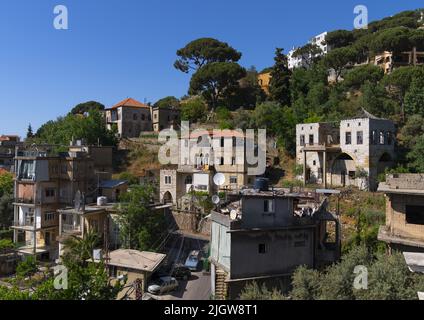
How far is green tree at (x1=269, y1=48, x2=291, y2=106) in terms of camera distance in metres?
60.0

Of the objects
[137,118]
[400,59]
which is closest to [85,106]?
[137,118]

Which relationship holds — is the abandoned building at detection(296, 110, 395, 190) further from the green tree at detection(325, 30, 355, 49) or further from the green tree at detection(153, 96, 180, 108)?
the green tree at detection(325, 30, 355, 49)

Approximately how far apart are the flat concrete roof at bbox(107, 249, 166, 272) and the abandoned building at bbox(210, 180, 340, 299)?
4.92 metres

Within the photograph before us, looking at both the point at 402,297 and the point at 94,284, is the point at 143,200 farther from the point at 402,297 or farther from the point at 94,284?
the point at 402,297

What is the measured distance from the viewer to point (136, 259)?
2578cm

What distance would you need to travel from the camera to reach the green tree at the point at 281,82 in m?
60.0

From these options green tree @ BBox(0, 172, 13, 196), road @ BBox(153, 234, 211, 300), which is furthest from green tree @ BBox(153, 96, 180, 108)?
road @ BBox(153, 234, 211, 300)

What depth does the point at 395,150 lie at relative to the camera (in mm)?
39594

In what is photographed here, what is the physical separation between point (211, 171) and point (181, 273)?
16.8 m

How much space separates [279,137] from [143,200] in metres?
22.0

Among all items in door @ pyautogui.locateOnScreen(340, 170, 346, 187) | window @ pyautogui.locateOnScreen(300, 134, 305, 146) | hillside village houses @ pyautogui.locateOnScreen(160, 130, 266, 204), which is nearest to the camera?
door @ pyautogui.locateOnScreen(340, 170, 346, 187)

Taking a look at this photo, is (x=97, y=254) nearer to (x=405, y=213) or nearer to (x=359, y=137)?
(x=405, y=213)

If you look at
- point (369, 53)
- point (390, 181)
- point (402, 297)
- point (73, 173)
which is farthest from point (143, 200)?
point (369, 53)
